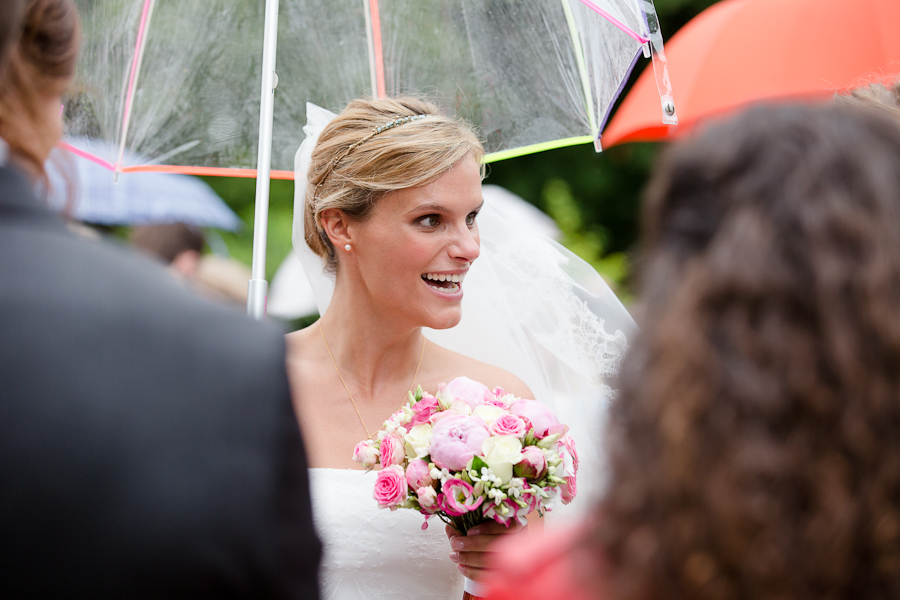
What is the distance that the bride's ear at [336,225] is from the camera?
3.04 meters

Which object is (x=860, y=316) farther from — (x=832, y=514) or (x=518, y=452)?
(x=518, y=452)

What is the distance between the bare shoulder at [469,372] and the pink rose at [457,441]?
0.81 meters

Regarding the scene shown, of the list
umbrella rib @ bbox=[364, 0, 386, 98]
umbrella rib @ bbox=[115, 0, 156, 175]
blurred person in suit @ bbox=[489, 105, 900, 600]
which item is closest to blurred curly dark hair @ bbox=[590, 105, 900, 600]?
blurred person in suit @ bbox=[489, 105, 900, 600]

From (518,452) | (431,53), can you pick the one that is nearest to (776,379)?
(518,452)

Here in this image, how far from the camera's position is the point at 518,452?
7.20 ft

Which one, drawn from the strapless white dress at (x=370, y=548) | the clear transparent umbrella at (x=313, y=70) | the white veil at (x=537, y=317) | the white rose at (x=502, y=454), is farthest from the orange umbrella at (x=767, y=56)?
the strapless white dress at (x=370, y=548)

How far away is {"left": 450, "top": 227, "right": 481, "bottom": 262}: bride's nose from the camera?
9.50ft

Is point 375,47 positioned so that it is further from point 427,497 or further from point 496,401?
point 427,497

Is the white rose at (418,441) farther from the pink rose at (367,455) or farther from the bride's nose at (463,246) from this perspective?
the bride's nose at (463,246)

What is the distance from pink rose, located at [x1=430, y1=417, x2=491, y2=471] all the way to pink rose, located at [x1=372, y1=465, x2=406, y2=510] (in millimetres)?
115

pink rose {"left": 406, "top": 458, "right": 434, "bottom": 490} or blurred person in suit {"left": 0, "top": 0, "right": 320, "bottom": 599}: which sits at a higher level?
blurred person in suit {"left": 0, "top": 0, "right": 320, "bottom": 599}

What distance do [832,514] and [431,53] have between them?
2.98 metres

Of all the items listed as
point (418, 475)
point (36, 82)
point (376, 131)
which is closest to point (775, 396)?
point (36, 82)

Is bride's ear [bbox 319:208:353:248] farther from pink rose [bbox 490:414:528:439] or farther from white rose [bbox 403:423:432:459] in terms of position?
pink rose [bbox 490:414:528:439]
